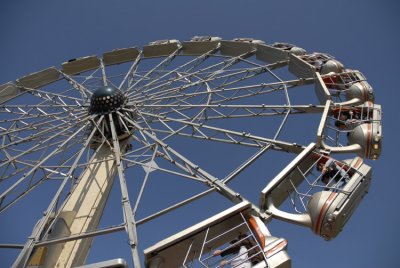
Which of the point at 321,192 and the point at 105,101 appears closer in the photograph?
the point at 321,192

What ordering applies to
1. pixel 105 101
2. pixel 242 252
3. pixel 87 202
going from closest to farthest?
pixel 242 252 → pixel 87 202 → pixel 105 101

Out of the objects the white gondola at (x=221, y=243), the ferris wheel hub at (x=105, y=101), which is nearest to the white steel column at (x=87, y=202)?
the ferris wheel hub at (x=105, y=101)

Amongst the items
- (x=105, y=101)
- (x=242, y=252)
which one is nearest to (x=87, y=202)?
(x=105, y=101)

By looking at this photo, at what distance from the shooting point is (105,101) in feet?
51.2

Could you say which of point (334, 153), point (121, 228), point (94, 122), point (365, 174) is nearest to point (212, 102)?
point (94, 122)

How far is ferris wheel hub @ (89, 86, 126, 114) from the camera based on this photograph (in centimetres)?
1557

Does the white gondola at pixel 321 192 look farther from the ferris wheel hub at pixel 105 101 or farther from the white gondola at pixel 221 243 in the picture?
the ferris wheel hub at pixel 105 101

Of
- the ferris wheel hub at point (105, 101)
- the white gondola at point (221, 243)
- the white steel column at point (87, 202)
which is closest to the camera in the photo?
the white gondola at point (221, 243)

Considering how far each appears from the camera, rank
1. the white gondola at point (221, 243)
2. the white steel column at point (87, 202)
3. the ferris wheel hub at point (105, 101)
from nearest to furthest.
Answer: the white gondola at point (221, 243), the white steel column at point (87, 202), the ferris wheel hub at point (105, 101)

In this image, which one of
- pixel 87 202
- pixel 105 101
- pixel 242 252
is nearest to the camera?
pixel 242 252

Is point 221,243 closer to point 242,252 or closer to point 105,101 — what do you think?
point 242,252

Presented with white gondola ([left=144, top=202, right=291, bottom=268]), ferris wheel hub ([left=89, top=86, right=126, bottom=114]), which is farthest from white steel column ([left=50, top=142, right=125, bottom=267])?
white gondola ([left=144, top=202, right=291, bottom=268])

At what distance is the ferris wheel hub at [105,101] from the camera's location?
15570mm

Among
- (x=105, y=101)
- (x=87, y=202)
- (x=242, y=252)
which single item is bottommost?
(x=242, y=252)
